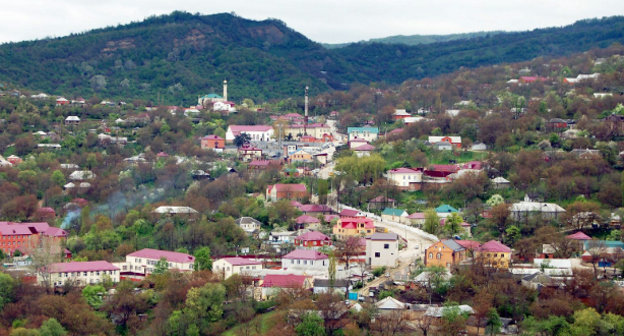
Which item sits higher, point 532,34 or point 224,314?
point 532,34

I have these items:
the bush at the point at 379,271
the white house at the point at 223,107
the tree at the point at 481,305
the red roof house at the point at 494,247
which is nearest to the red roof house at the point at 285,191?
the bush at the point at 379,271

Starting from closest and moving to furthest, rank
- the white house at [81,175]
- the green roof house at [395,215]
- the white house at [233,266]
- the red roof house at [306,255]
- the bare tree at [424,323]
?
the bare tree at [424,323]
the white house at [233,266]
the red roof house at [306,255]
the green roof house at [395,215]
the white house at [81,175]

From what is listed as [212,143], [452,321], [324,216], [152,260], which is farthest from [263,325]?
[212,143]

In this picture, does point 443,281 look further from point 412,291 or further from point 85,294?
point 85,294

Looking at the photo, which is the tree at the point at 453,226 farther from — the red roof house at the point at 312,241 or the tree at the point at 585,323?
the tree at the point at 585,323

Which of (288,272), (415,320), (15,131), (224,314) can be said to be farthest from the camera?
(15,131)

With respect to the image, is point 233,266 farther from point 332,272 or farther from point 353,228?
point 353,228

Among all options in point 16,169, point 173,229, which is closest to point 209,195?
point 173,229
